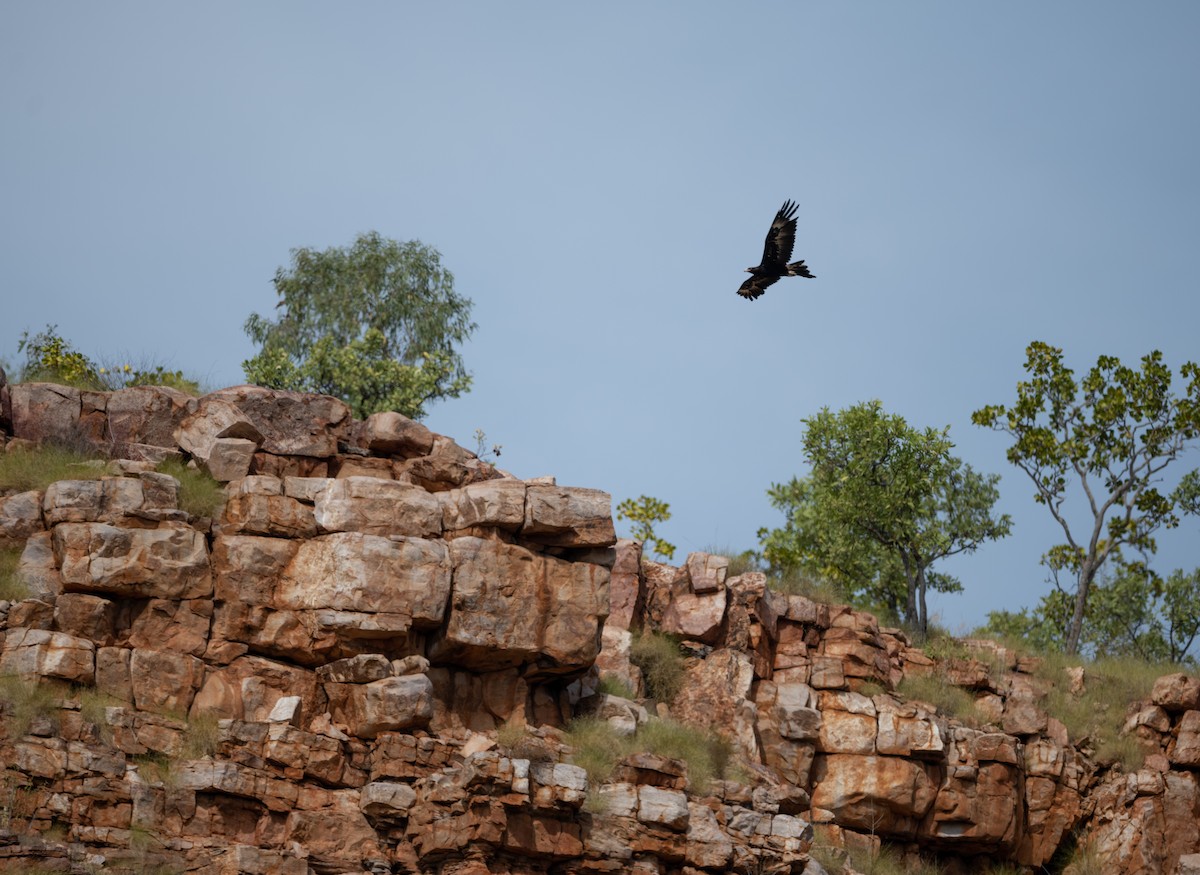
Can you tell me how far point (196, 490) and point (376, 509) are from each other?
2730 mm

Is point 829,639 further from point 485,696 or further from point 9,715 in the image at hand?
point 9,715

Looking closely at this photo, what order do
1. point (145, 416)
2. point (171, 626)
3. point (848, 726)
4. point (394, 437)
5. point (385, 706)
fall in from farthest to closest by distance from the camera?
point (848, 726), point (394, 437), point (145, 416), point (171, 626), point (385, 706)

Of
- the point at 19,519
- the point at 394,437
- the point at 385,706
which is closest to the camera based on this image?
the point at 385,706

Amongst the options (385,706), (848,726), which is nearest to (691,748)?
(848,726)

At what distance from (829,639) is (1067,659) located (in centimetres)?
548

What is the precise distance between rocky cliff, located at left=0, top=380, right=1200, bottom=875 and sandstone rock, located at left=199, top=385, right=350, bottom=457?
0.06 m

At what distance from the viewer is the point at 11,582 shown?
22203 millimetres

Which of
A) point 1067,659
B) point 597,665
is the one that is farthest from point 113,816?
point 1067,659

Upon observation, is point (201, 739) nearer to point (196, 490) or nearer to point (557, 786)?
point (196, 490)

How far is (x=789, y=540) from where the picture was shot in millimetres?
38469

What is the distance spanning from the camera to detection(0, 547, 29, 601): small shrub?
870 inches

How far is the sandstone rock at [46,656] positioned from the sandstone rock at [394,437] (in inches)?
235

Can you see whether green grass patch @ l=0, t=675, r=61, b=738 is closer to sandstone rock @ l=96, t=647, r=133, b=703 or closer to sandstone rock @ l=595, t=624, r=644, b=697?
sandstone rock @ l=96, t=647, r=133, b=703

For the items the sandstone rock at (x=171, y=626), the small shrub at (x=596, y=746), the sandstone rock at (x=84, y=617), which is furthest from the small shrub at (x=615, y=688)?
the sandstone rock at (x=84, y=617)
